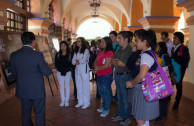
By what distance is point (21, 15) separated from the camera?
6699 mm

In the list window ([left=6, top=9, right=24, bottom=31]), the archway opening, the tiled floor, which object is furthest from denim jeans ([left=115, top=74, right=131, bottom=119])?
the archway opening

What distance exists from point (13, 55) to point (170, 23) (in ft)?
20.3

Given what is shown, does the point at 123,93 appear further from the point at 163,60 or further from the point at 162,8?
the point at 162,8

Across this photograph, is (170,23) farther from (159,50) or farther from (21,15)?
(21,15)

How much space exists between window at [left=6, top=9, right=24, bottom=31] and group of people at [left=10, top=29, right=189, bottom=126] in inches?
126

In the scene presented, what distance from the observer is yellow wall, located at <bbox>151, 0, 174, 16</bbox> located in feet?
22.0

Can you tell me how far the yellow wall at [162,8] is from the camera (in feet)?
22.0

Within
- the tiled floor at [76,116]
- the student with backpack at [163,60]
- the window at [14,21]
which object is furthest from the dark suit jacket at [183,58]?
the window at [14,21]

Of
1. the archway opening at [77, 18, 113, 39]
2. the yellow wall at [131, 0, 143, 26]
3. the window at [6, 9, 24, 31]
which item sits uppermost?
the archway opening at [77, 18, 113, 39]

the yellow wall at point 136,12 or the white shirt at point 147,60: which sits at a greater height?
the yellow wall at point 136,12

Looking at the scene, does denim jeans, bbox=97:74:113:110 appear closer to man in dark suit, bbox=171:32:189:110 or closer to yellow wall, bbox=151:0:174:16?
man in dark suit, bbox=171:32:189:110

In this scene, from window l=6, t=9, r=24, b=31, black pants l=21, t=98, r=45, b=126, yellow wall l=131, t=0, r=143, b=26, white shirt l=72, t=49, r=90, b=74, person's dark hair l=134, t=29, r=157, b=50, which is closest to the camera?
person's dark hair l=134, t=29, r=157, b=50

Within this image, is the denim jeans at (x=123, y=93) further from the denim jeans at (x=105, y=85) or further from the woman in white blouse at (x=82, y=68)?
the woman in white blouse at (x=82, y=68)

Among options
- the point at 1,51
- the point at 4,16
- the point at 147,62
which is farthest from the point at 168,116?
the point at 4,16
